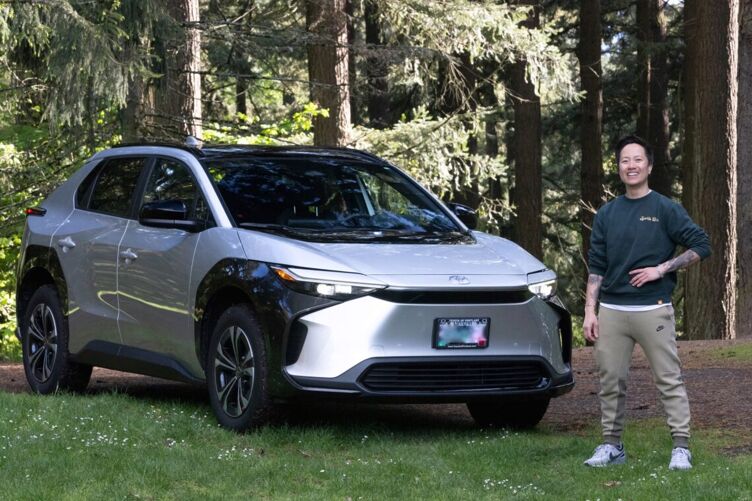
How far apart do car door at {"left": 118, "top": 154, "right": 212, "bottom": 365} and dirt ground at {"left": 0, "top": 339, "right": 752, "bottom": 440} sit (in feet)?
3.15

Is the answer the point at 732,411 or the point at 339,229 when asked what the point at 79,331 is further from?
the point at 732,411

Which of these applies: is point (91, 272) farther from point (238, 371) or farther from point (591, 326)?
point (591, 326)

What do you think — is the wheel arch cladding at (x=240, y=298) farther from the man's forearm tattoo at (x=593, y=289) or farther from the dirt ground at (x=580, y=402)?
the man's forearm tattoo at (x=593, y=289)

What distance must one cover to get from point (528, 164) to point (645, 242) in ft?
61.1

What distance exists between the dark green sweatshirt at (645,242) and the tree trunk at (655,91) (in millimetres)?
22058

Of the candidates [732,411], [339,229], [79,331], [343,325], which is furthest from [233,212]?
[732,411]

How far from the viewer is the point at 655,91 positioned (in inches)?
1221

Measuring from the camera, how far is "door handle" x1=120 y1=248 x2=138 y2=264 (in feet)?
28.6

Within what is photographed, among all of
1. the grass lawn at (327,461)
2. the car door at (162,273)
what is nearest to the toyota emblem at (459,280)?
the grass lawn at (327,461)

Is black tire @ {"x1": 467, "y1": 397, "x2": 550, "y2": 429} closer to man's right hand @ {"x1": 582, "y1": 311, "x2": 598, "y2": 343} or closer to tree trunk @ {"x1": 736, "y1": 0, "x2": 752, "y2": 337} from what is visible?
man's right hand @ {"x1": 582, "y1": 311, "x2": 598, "y2": 343}

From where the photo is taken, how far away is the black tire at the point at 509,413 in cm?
816

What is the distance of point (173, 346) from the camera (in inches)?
332

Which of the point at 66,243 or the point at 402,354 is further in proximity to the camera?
the point at 66,243

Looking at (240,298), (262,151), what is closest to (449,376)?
(240,298)
